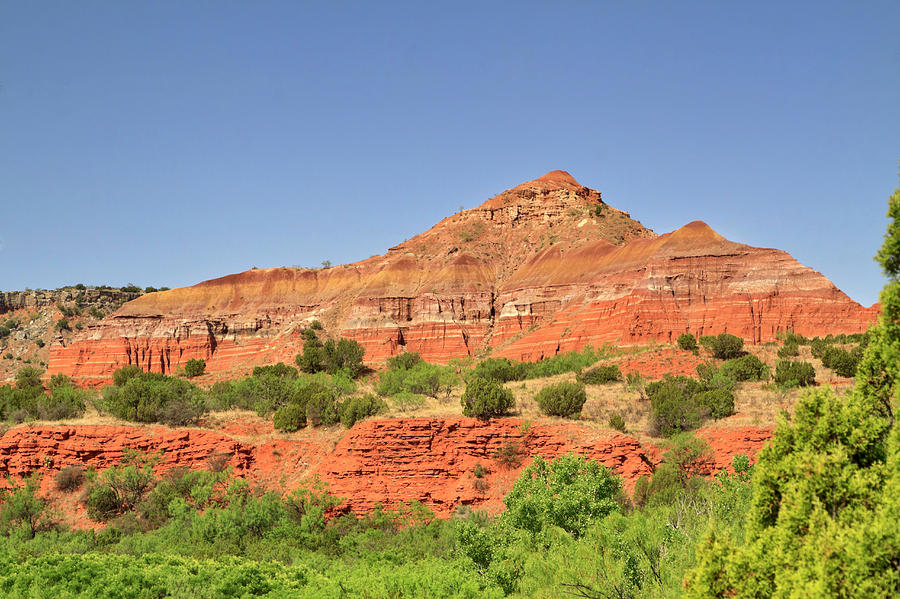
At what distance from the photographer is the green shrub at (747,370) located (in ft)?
173

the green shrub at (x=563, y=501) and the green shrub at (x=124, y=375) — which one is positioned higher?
the green shrub at (x=124, y=375)

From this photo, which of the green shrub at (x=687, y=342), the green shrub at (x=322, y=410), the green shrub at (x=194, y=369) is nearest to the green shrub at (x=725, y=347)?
the green shrub at (x=687, y=342)

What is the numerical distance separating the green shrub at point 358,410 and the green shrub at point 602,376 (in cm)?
1748

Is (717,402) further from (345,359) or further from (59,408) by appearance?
(345,359)

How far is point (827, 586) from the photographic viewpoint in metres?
8.41

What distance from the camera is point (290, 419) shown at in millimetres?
44938

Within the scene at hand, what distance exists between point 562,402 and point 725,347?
23.0m

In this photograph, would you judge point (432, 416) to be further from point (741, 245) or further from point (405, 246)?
point (405, 246)

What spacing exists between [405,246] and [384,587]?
87.0 metres

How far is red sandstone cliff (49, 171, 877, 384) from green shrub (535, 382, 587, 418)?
26355mm

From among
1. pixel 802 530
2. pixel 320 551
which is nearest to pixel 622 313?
pixel 320 551

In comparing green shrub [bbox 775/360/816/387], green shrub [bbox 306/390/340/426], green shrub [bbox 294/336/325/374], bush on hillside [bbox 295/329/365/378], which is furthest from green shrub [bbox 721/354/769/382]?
green shrub [bbox 294/336/325/374]

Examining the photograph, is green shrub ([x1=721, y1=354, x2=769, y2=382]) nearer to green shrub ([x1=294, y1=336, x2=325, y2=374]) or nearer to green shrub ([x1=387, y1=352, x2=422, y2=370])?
green shrub ([x1=387, y1=352, x2=422, y2=370])

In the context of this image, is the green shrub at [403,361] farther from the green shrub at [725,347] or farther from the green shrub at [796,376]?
the green shrub at [796,376]
